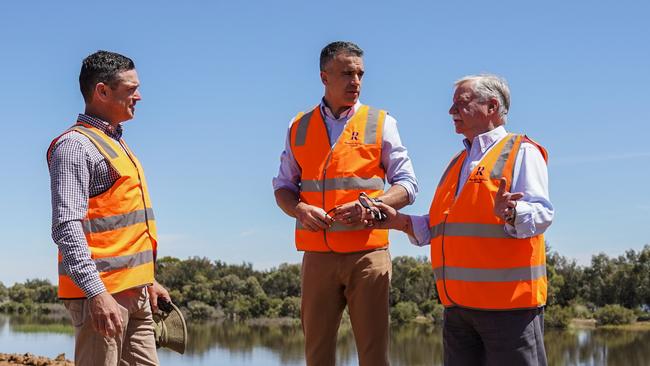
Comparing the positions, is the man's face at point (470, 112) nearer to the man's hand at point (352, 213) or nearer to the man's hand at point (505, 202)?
the man's hand at point (505, 202)

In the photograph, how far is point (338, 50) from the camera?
438 centimetres

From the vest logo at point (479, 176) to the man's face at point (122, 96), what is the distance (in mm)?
1690

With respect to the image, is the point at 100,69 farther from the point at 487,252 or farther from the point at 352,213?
the point at 487,252

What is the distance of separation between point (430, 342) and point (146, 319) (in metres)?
29.4

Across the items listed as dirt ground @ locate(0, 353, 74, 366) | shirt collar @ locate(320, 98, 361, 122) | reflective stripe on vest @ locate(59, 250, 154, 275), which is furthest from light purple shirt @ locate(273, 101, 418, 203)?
dirt ground @ locate(0, 353, 74, 366)

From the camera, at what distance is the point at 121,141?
12.7ft

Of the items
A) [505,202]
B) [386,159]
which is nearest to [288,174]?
[386,159]

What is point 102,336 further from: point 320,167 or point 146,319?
point 320,167

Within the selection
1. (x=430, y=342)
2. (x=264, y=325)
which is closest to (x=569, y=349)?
(x=430, y=342)

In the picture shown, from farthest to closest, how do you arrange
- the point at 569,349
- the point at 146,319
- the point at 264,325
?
the point at 264,325 < the point at 569,349 < the point at 146,319

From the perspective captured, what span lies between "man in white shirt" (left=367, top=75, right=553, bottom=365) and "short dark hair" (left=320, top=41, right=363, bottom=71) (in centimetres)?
79

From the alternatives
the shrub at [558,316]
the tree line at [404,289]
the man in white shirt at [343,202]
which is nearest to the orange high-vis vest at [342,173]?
the man in white shirt at [343,202]

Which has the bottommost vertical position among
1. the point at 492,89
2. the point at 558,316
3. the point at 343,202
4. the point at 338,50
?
the point at 558,316

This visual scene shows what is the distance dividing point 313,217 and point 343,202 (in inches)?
7.2
